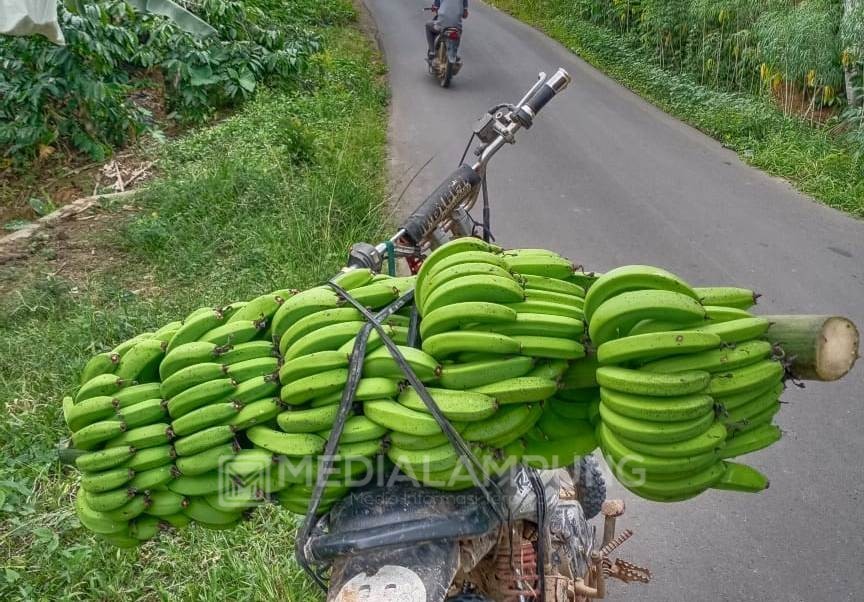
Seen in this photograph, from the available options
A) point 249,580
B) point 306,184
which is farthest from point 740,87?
point 249,580

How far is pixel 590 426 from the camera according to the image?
1393 millimetres

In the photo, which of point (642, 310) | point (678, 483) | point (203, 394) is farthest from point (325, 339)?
point (678, 483)

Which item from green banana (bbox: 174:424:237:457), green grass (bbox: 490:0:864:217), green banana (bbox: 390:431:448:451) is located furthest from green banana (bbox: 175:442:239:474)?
green grass (bbox: 490:0:864:217)

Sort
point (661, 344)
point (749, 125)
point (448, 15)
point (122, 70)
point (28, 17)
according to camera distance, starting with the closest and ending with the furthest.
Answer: point (661, 344) → point (28, 17) → point (122, 70) → point (749, 125) → point (448, 15)

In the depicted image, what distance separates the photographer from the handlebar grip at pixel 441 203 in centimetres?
267

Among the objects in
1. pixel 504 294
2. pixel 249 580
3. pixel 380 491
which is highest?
pixel 504 294

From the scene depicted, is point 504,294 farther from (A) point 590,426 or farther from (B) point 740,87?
→ (B) point 740,87

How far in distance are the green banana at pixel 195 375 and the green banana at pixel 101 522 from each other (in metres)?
0.31

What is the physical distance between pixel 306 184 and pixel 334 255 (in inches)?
44.4

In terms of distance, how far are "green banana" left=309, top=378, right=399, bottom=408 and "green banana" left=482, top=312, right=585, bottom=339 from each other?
0.24 m

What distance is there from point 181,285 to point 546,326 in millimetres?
4340

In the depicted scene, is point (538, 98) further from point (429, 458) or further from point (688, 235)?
point (688, 235)

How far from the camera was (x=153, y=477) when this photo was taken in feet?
4.59

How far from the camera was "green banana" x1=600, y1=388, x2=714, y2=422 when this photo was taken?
3.83 ft
